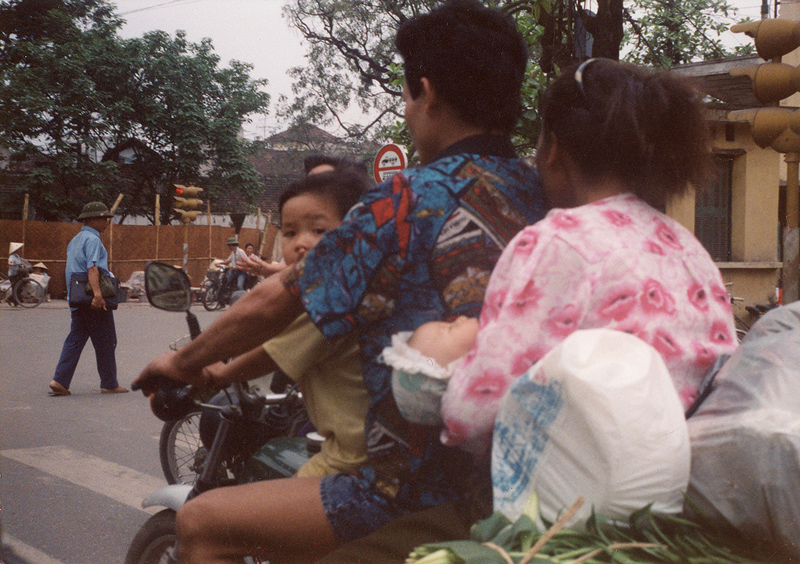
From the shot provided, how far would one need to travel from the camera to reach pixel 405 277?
1.47m

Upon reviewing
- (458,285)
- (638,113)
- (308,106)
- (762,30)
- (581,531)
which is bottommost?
(581,531)

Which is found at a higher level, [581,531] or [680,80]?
[680,80]

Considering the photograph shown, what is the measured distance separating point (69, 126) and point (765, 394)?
90.9ft

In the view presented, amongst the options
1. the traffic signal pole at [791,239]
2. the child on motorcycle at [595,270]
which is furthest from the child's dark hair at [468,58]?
the traffic signal pole at [791,239]

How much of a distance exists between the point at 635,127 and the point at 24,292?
20.3 m

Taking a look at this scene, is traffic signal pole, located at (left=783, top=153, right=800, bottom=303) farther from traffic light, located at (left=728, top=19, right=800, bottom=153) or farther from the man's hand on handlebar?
the man's hand on handlebar

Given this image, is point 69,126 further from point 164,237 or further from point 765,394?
point 765,394

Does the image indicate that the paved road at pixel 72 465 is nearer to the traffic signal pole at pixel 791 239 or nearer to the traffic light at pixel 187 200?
the traffic signal pole at pixel 791 239

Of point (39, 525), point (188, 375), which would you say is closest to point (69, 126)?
point (39, 525)

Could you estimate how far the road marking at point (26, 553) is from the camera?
370cm

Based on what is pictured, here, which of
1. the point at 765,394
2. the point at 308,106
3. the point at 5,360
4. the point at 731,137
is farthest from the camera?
the point at 308,106

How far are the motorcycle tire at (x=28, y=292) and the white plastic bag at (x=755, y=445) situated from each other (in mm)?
20199

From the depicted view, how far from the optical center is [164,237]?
26.1m

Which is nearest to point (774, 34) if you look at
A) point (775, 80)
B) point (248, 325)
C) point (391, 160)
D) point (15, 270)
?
point (775, 80)
